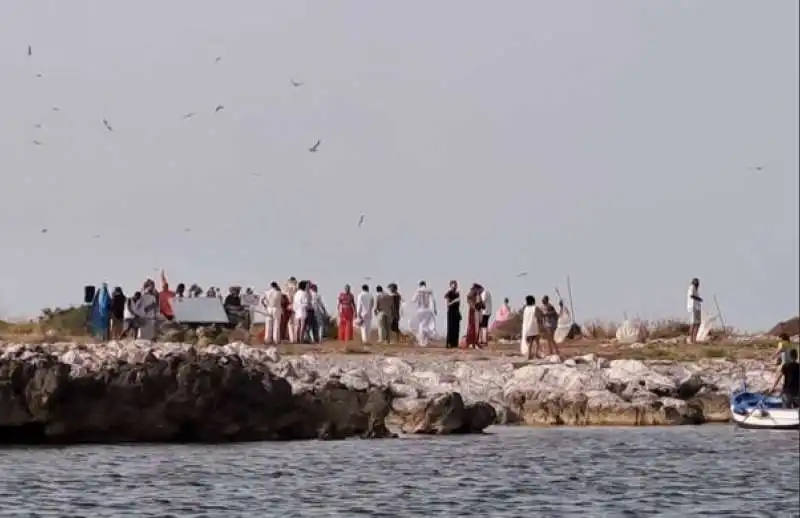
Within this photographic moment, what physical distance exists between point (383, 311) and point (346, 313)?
108cm

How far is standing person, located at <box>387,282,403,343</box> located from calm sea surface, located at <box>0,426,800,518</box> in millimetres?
11929

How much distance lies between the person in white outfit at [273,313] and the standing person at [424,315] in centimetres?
354

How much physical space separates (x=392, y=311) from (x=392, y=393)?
1119 cm

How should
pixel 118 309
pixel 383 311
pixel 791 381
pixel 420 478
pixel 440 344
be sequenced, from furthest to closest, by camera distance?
pixel 440 344
pixel 383 311
pixel 118 309
pixel 791 381
pixel 420 478

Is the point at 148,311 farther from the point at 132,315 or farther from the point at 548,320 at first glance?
the point at 548,320

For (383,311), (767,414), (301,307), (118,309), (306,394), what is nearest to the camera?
(306,394)

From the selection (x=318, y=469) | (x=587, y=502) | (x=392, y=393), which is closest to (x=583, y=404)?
(x=392, y=393)

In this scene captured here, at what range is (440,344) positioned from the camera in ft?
161

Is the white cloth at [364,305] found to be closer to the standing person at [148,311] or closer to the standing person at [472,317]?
the standing person at [472,317]

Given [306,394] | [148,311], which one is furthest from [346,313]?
[306,394]

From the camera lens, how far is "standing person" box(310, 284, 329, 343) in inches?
1845

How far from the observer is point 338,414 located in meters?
34.9

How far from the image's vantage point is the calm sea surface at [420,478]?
24.6 metres

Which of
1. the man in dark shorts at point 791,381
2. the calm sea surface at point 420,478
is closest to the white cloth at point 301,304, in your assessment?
the calm sea surface at point 420,478
